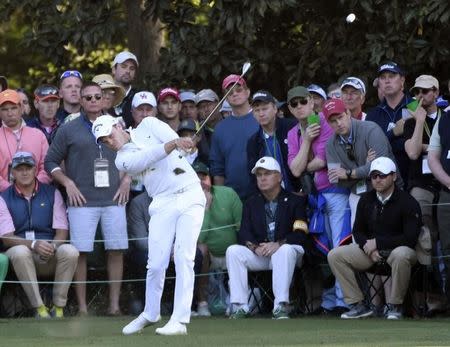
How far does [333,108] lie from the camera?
1490cm

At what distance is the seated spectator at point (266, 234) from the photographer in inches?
600

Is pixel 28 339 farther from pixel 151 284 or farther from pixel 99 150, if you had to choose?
pixel 99 150

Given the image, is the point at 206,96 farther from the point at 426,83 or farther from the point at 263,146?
the point at 426,83

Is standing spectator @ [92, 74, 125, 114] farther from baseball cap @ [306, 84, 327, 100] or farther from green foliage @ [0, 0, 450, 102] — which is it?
baseball cap @ [306, 84, 327, 100]

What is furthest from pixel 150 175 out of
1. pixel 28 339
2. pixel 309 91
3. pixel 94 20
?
pixel 94 20

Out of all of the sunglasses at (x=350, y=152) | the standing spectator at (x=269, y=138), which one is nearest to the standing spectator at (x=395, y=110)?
the sunglasses at (x=350, y=152)

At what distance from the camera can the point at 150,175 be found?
12.8m

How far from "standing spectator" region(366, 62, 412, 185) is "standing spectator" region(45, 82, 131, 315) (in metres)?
2.83

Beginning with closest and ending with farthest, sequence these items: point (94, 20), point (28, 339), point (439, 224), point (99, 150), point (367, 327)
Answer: point (28, 339) < point (367, 327) < point (439, 224) < point (99, 150) < point (94, 20)

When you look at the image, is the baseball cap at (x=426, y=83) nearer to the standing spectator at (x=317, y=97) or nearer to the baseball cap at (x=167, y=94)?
the standing spectator at (x=317, y=97)

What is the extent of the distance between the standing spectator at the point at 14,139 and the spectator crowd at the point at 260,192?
0.02 metres

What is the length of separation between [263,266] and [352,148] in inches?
62.1

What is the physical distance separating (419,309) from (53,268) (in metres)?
3.88

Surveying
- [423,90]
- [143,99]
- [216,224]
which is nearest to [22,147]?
[143,99]
